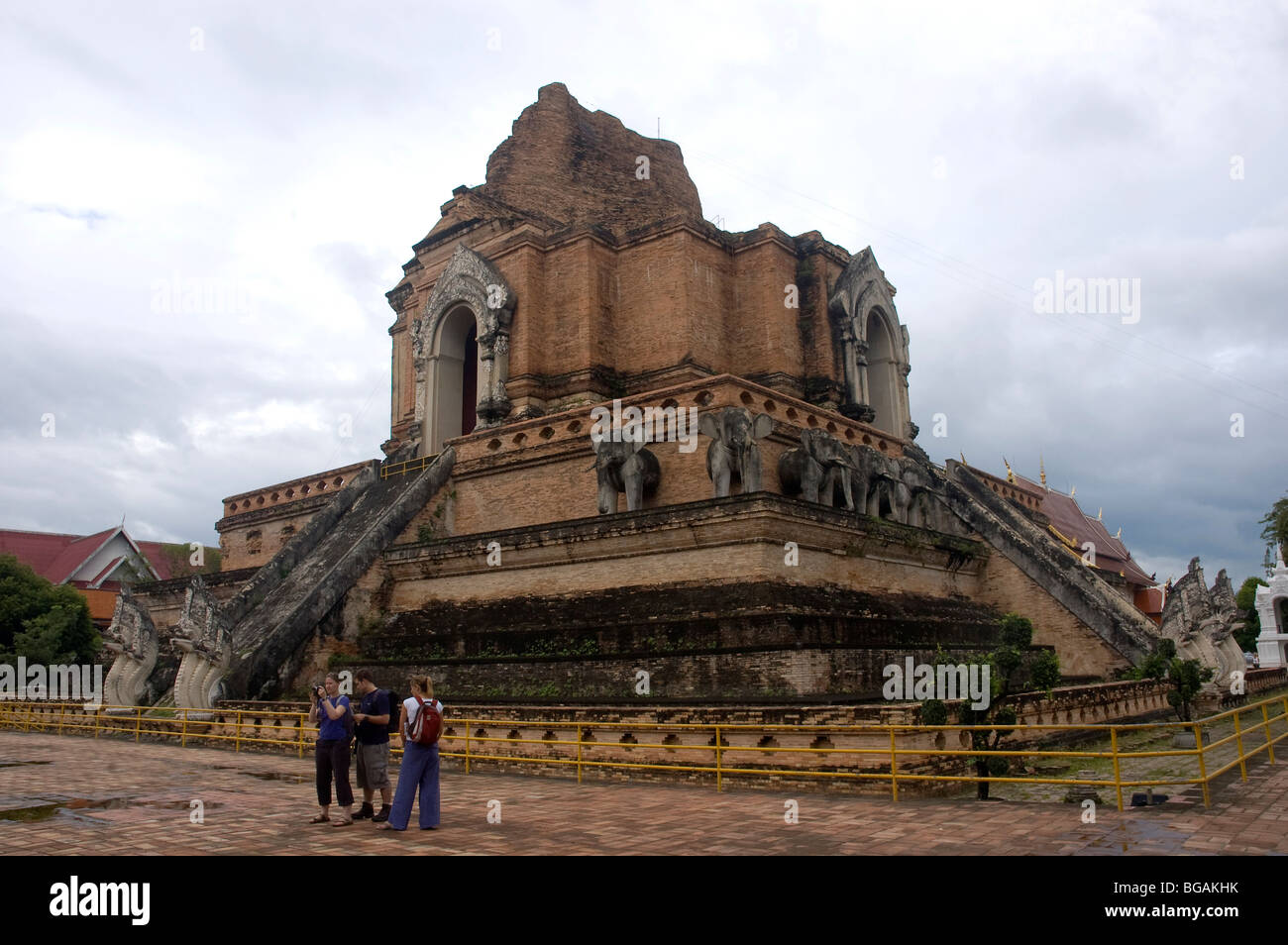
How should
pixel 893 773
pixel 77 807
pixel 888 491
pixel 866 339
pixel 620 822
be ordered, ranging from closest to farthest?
pixel 620 822 → pixel 77 807 → pixel 893 773 → pixel 888 491 → pixel 866 339

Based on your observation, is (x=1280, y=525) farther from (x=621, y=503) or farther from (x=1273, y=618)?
(x=621, y=503)

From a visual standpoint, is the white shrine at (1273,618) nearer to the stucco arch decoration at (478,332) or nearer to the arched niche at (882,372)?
the arched niche at (882,372)

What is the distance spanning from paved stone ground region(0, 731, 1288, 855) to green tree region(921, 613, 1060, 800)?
0.76m

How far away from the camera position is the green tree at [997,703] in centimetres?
914

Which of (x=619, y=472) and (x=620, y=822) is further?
(x=619, y=472)

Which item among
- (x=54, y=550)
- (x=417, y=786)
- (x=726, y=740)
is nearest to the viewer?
(x=417, y=786)

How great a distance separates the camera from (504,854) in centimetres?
644

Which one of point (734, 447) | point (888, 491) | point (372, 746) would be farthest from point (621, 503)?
point (372, 746)

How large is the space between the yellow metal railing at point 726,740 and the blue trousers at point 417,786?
1.53 metres

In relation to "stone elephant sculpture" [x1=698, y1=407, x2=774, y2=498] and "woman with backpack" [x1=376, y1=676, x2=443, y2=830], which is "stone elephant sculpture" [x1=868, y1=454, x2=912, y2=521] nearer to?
"stone elephant sculpture" [x1=698, y1=407, x2=774, y2=498]

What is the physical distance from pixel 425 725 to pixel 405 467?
14.7 metres

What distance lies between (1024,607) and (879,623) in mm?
5989

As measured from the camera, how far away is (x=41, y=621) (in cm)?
2608

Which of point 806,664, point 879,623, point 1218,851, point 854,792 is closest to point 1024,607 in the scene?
point 879,623
